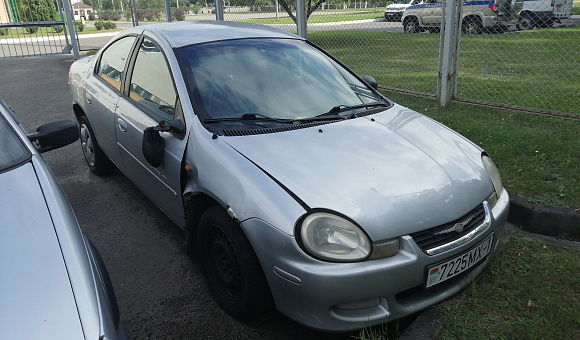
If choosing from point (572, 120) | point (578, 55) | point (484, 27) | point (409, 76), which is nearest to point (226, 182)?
point (572, 120)

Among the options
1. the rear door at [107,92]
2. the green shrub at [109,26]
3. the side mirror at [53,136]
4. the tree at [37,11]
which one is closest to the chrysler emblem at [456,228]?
the side mirror at [53,136]

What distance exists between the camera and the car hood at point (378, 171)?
2.26 meters

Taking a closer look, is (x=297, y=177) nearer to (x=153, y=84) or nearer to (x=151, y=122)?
(x=151, y=122)

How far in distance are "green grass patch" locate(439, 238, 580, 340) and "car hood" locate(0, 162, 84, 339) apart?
5.76ft

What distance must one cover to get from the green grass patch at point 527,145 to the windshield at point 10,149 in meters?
3.46

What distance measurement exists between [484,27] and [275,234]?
254 inches

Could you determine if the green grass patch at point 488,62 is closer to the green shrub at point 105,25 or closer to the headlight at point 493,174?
the headlight at point 493,174

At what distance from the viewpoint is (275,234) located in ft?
7.20

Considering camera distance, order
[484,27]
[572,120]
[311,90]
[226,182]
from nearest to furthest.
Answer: [226,182] < [311,90] < [572,120] < [484,27]

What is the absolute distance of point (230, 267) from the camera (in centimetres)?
262

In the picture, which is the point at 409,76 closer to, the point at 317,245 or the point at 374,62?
the point at 374,62

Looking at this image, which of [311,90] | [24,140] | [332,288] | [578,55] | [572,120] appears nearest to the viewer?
[332,288]

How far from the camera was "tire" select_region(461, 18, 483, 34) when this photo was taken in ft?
24.2

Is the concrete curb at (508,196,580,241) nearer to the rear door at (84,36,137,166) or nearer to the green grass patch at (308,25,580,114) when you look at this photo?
the green grass patch at (308,25,580,114)
